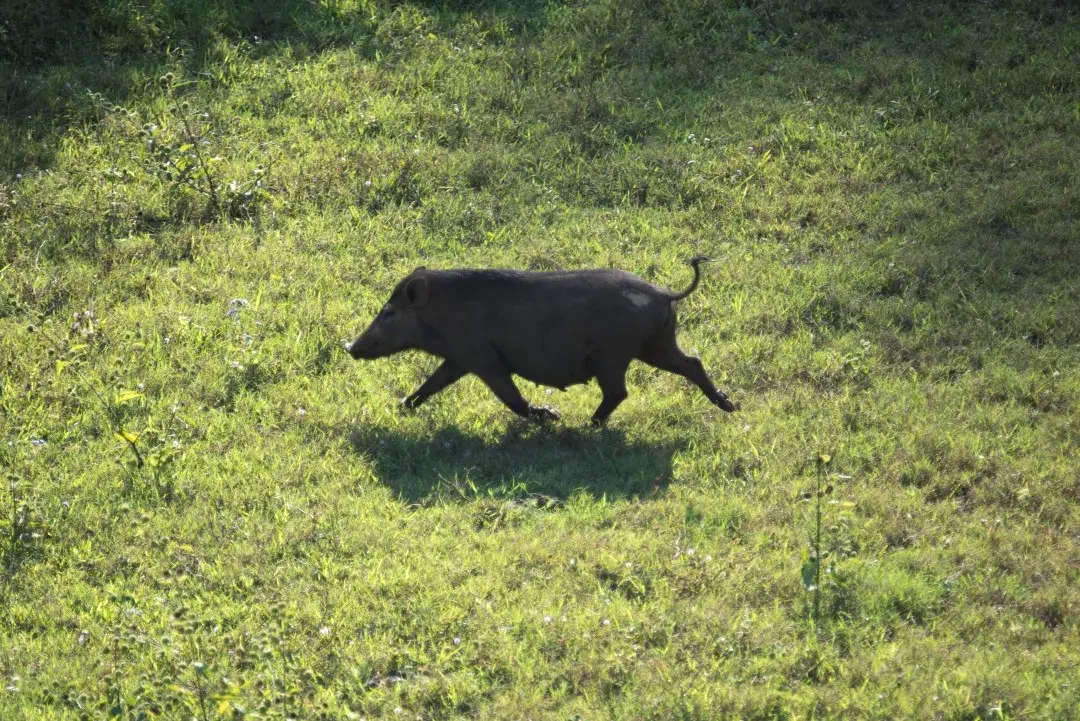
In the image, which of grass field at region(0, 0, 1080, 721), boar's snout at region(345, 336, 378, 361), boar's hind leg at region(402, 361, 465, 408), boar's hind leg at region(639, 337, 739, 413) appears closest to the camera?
grass field at region(0, 0, 1080, 721)

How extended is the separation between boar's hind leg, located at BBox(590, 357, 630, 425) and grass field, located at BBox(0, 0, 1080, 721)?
242mm

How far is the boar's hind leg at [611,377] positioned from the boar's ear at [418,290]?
3.75ft

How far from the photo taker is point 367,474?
7934 mm

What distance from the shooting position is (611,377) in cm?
811

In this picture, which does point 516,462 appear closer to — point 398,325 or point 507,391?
point 507,391

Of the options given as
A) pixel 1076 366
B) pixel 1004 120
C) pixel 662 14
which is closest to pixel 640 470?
pixel 1076 366

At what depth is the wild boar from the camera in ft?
26.5

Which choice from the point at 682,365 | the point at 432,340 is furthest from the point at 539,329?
the point at 682,365

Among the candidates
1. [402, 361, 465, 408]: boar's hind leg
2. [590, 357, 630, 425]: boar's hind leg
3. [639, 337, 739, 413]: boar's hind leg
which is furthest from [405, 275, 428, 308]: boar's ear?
[639, 337, 739, 413]: boar's hind leg

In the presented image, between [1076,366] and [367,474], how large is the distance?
14.9 feet

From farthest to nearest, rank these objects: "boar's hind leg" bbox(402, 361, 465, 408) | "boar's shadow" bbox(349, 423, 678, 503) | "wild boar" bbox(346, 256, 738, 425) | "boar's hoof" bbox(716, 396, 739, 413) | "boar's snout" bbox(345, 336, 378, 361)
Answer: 1. "boar's snout" bbox(345, 336, 378, 361)
2. "boar's hind leg" bbox(402, 361, 465, 408)
3. "boar's hoof" bbox(716, 396, 739, 413)
4. "wild boar" bbox(346, 256, 738, 425)
5. "boar's shadow" bbox(349, 423, 678, 503)

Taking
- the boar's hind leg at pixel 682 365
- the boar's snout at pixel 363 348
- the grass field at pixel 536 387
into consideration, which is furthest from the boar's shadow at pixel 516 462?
the boar's snout at pixel 363 348

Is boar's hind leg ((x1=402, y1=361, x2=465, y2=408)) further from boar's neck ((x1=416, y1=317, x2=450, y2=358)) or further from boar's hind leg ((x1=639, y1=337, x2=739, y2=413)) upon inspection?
boar's hind leg ((x1=639, y1=337, x2=739, y2=413))

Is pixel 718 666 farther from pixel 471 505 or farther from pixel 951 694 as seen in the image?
pixel 471 505
